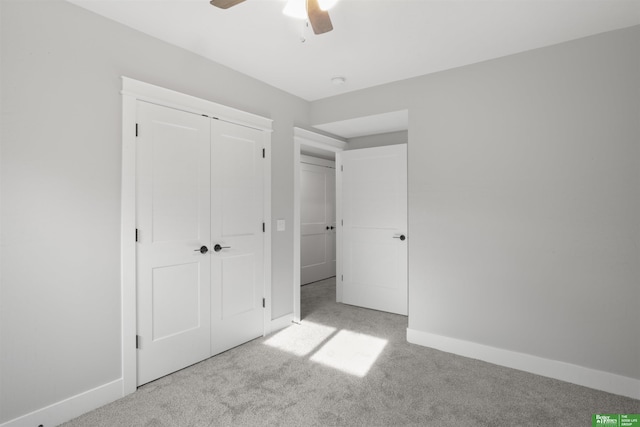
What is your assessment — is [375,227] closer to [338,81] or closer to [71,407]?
[338,81]

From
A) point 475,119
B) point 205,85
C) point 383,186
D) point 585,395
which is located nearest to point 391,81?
point 475,119

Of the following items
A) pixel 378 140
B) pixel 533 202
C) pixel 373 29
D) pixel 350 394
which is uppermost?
pixel 373 29

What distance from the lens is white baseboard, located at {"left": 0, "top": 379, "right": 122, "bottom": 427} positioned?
1.87 metres

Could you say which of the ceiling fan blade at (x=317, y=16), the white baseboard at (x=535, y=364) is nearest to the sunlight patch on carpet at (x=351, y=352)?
the white baseboard at (x=535, y=364)

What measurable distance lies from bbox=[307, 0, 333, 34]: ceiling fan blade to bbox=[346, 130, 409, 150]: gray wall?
266 cm

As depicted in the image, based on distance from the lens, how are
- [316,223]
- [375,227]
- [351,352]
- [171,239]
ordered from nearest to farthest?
[171,239]
[351,352]
[375,227]
[316,223]

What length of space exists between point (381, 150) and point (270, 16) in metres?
2.29

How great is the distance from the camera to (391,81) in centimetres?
331

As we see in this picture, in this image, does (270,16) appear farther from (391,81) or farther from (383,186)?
(383,186)

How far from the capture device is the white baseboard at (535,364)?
7.63ft

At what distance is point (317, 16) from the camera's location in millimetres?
1699

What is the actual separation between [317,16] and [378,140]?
286cm

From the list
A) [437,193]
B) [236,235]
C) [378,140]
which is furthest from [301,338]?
[378,140]

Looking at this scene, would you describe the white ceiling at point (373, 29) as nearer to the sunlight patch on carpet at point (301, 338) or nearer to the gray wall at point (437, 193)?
the gray wall at point (437, 193)
